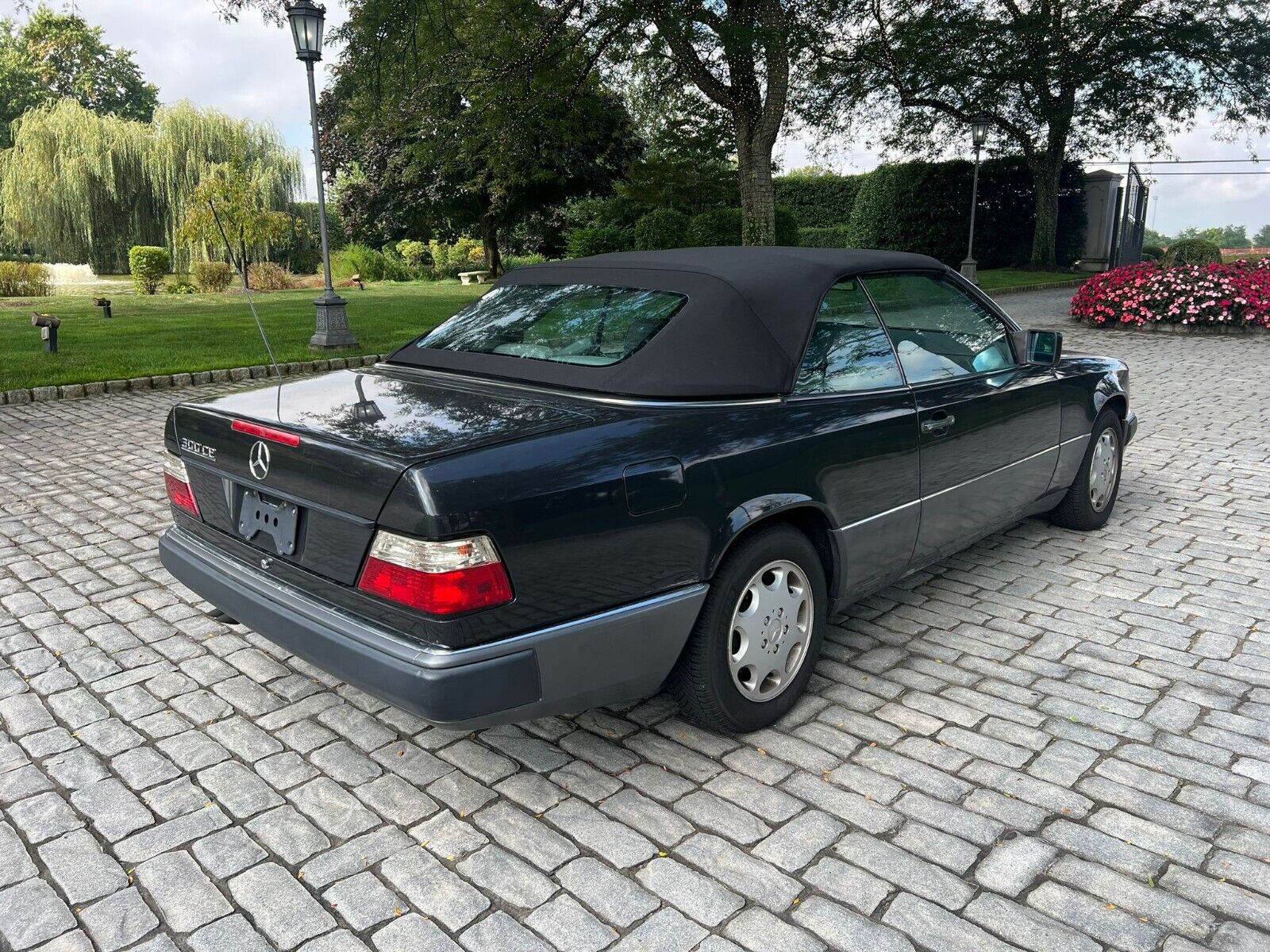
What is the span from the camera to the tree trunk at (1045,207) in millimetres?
27750

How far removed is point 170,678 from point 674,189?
22869mm

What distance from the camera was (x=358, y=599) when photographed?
A: 9.37 ft

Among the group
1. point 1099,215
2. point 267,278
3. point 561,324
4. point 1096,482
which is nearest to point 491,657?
point 561,324

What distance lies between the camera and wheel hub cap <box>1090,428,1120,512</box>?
17.9ft

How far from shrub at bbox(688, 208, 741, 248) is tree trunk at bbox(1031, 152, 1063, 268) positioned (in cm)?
995

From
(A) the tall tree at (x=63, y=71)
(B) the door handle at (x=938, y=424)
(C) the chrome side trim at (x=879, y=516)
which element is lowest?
(C) the chrome side trim at (x=879, y=516)

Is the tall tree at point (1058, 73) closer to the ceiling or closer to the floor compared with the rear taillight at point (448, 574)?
closer to the ceiling

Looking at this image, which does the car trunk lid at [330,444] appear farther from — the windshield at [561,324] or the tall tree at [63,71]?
the tall tree at [63,71]

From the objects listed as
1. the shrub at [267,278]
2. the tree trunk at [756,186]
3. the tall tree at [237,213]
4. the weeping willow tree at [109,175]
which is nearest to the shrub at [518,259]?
the tall tree at [237,213]

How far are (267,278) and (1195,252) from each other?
22710mm

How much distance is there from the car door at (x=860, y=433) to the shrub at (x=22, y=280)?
25474mm

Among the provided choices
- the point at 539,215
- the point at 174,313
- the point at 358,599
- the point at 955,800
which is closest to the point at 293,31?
the point at 174,313

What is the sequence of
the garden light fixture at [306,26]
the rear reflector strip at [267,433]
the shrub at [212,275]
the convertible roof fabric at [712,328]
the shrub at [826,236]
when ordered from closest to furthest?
the rear reflector strip at [267,433], the convertible roof fabric at [712,328], the garden light fixture at [306,26], the shrub at [212,275], the shrub at [826,236]

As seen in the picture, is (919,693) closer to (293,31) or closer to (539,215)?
(293,31)
